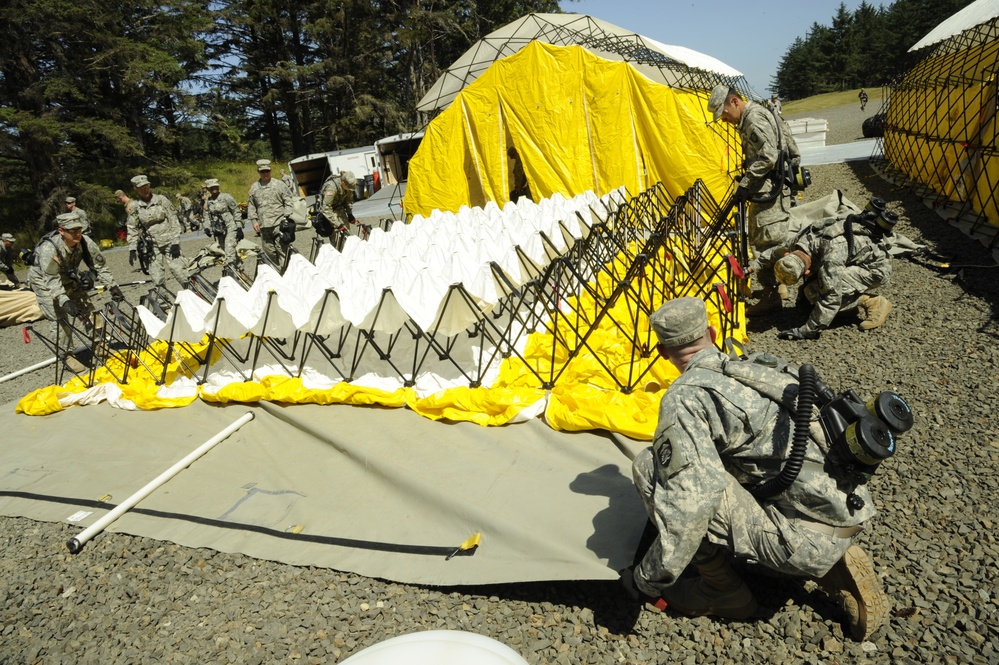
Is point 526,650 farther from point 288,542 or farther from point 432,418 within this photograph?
point 432,418

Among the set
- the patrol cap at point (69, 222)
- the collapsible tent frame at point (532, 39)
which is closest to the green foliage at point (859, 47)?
the collapsible tent frame at point (532, 39)

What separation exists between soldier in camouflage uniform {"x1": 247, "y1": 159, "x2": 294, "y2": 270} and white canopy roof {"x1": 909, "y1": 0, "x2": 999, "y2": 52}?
1519cm

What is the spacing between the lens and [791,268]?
597cm

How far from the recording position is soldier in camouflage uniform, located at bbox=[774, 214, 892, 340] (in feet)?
19.4

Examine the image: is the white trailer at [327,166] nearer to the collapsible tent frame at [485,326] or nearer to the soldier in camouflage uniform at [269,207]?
the soldier in camouflage uniform at [269,207]

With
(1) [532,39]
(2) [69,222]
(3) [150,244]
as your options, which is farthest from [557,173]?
(2) [69,222]

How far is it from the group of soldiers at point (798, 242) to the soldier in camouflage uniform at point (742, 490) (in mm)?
4015

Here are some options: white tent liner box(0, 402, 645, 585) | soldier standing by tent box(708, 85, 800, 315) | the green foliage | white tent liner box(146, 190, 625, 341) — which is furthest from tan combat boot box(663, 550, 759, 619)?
the green foliage

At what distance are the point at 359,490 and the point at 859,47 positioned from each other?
250ft

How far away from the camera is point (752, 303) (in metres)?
7.00

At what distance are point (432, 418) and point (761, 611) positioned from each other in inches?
118

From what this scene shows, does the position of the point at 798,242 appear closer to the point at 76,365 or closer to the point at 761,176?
the point at 761,176

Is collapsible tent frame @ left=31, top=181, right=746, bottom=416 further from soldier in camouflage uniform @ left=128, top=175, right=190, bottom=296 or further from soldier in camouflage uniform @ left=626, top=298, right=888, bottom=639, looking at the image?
soldier in camouflage uniform @ left=128, top=175, right=190, bottom=296

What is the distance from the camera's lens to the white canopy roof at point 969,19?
12.7 meters
